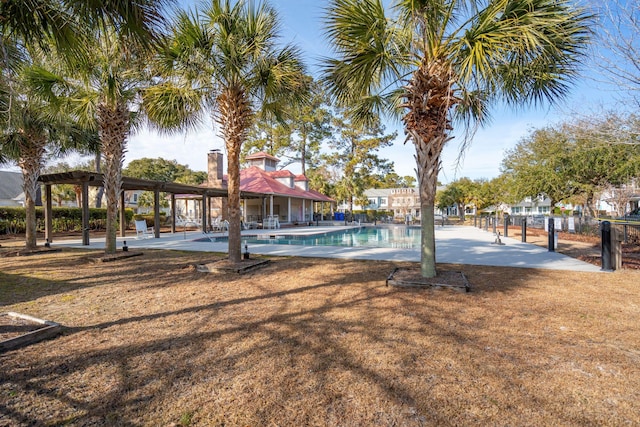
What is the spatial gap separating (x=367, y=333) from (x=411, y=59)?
16.6 ft

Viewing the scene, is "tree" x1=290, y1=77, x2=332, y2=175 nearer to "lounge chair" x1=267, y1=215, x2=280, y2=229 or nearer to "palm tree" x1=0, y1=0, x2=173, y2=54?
"lounge chair" x1=267, y1=215, x2=280, y2=229

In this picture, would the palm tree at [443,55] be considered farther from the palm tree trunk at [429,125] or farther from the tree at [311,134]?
the tree at [311,134]

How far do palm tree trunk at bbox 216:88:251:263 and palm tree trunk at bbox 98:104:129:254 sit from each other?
3.62 metres

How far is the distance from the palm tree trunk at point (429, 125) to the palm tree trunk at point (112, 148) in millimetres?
8056

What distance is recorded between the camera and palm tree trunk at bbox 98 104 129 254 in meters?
8.97

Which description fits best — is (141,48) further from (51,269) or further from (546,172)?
(546,172)

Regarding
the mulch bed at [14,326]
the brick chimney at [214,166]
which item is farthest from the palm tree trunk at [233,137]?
the brick chimney at [214,166]

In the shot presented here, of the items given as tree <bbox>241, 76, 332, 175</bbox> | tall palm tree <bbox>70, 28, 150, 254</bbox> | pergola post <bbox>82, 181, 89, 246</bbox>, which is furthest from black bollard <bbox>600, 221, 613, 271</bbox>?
tree <bbox>241, 76, 332, 175</bbox>

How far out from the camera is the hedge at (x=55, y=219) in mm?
17906

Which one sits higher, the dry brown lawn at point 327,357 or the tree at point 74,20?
the tree at point 74,20

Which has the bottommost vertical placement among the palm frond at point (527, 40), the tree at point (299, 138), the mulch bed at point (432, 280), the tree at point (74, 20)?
the mulch bed at point (432, 280)

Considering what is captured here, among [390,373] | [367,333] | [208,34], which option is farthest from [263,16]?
[390,373]

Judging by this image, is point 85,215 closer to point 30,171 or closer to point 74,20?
point 30,171

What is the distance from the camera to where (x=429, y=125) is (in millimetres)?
5668
